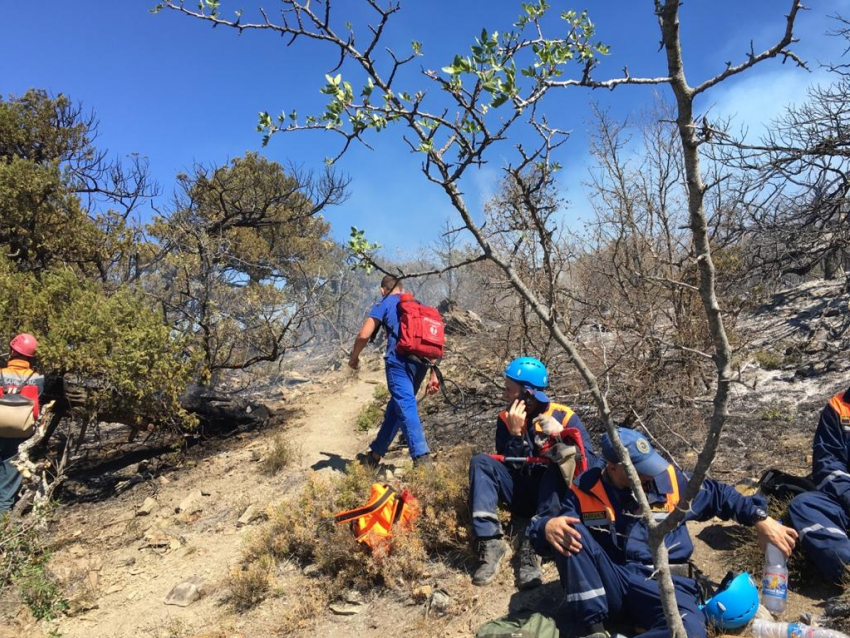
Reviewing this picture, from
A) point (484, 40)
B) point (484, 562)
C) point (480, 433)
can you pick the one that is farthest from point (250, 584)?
point (484, 40)

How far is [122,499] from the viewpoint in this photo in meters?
6.13

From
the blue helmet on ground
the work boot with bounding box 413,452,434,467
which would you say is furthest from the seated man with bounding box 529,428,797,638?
the work boot with bounding box 413,452,434,467

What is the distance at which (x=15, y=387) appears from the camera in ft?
16.2

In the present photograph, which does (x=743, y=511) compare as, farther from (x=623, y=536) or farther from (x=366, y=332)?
(x=366, y=332)

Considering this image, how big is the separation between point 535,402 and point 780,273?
5.80 metres

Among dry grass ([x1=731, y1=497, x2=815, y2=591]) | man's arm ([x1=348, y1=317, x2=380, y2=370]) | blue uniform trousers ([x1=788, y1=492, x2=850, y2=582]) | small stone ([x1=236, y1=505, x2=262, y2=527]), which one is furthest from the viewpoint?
small stone ([x1=236, y1=505, x2=262, y2=527])

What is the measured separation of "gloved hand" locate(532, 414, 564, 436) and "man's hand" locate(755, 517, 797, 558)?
1084mm

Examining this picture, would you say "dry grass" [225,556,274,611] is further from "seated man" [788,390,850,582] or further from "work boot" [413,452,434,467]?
"seated man" [788,390,850,582]

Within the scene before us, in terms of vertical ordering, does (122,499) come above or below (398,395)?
below

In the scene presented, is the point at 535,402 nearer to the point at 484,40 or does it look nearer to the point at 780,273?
the point at 484,40

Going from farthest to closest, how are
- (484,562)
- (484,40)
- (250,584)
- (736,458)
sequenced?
(736,458)
(250,584)
(484,562)
(484,40)

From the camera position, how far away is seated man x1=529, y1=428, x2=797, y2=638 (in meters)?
2.59

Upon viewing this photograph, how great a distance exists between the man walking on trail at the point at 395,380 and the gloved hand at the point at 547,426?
147cm

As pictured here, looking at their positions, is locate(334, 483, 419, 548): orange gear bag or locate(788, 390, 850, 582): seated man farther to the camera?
locate(334, 483, 419, 548): orange gear bag
